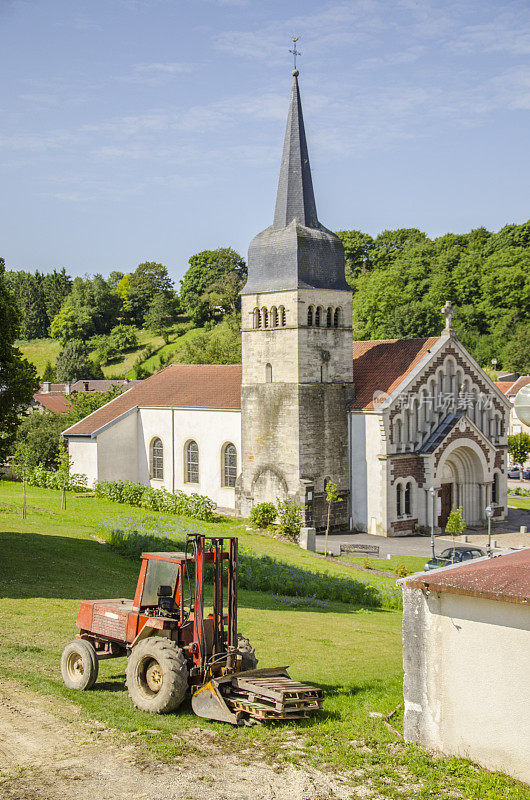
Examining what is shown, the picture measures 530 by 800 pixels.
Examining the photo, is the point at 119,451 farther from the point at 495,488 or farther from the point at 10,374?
the point at 10,374

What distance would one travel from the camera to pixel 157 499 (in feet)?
136

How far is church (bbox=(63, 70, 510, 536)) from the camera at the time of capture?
3944 centimetres

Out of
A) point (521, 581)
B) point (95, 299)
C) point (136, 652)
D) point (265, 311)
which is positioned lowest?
point (136, 652)

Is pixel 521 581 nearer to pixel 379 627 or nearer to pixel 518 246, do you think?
pixel 379 627

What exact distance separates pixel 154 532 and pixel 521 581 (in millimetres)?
21650

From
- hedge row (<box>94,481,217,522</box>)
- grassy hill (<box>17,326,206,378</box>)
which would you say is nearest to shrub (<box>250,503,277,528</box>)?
hedge row (<box>94,481,217,522</box>)

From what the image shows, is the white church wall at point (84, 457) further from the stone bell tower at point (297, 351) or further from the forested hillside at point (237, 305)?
the forested hillside at point (237, 305)

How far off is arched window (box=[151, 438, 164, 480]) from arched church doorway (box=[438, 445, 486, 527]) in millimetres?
16298

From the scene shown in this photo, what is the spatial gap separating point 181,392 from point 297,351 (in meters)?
11.2

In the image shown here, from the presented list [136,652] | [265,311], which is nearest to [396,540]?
[265,311]

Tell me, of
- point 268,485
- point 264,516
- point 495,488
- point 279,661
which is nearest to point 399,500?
point 268,485

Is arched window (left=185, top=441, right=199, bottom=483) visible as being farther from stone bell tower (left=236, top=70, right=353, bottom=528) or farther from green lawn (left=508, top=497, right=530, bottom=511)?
green lawn (left=508, top=497, right=530, bottom=511)

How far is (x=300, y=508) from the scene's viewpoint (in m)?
38.5

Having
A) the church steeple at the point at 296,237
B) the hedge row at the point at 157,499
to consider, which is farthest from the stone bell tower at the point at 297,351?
the hedge row at the point at 157,499
